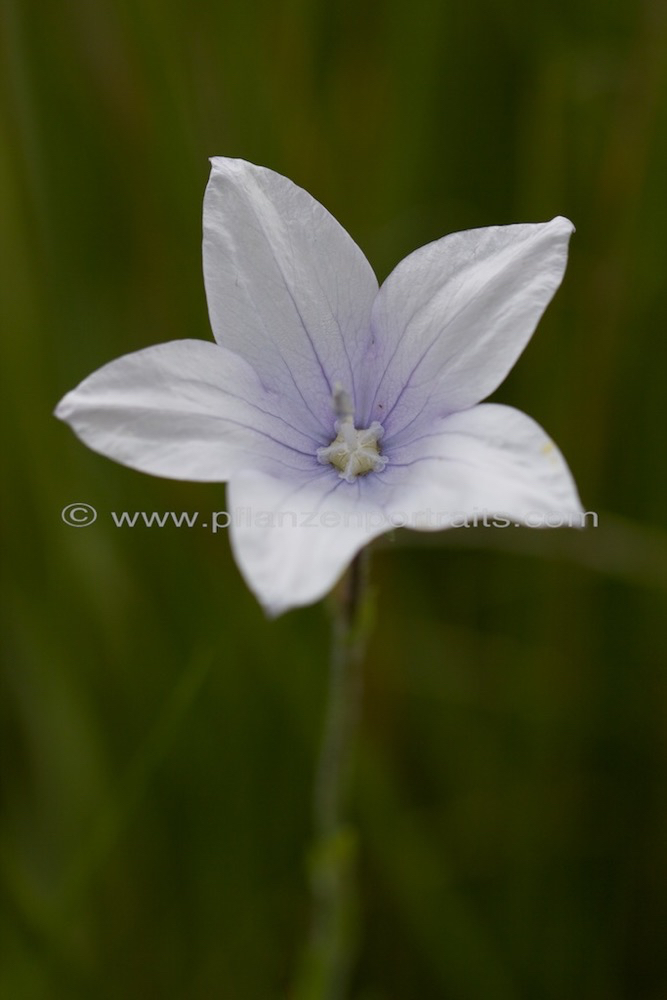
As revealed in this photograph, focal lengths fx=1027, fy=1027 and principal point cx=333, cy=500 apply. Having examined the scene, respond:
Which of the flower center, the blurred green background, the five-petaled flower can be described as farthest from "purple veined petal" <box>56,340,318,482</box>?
the blurred green background

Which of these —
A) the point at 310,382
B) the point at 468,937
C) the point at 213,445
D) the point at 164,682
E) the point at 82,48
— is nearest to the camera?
the point at 213,445

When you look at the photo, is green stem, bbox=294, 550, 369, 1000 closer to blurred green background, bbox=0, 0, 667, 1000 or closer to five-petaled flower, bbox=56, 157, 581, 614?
five-petaled flower, bbox=56, 157, 581, 614

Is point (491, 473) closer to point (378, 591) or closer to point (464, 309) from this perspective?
point (464, 309)

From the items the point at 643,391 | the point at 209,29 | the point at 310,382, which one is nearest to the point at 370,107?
the point at 209,29

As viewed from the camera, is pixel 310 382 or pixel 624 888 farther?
pixel 624 888

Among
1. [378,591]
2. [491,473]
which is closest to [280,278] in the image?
[491,473]

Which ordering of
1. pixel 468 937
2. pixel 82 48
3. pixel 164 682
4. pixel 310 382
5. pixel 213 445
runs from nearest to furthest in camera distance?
pixel 213 445, pixel 310 382, pixel 468 937, pixel 164 682, pixel 82 48

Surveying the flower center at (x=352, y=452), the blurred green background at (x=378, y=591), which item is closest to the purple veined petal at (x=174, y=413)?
the flower center at (x=352, y=452)

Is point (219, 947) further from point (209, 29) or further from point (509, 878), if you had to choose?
point (209, 29)
